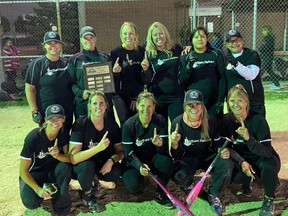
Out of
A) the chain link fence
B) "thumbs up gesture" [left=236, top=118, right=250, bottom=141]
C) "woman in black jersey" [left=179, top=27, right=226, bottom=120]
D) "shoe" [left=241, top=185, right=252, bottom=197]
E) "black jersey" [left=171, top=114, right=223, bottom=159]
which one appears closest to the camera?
"thumbs up gesture" [left=236, top=118, right=250, bottom=141]

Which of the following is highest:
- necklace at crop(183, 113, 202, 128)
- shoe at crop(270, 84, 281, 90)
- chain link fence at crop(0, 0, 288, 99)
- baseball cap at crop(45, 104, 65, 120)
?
chain link fence at crop(0, 0, 288, 99)

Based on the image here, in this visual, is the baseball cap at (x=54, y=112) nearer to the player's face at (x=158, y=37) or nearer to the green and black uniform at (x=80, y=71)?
the green and black uniform at (x=80, y=71)

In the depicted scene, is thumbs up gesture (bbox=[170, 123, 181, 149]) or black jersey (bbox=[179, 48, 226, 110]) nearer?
thumbs up gesture (bbox=[170, 123, 181, 149])

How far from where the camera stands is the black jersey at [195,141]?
3.85m

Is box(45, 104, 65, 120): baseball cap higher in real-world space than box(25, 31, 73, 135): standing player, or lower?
lower

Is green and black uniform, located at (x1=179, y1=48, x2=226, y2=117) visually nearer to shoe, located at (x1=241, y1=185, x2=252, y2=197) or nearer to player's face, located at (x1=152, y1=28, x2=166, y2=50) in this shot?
player's face, located at (x1=152, y1=28, x2=166, y2=50)

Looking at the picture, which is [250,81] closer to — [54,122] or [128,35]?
[128,35]

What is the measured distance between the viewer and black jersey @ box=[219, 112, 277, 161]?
3.65 m

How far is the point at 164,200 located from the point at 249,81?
167 centimetres

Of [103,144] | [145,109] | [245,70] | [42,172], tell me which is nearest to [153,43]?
[145,109]

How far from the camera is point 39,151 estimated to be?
12.1 feet

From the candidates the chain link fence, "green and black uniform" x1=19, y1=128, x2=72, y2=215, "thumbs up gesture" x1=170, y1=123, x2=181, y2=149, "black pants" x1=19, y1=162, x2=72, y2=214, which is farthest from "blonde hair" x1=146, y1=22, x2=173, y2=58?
the chain link fence

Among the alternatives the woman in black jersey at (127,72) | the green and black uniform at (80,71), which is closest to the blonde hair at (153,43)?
the woman in black jersey at (127,72)

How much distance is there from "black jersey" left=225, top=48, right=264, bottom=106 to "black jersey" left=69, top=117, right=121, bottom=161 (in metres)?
1.48
